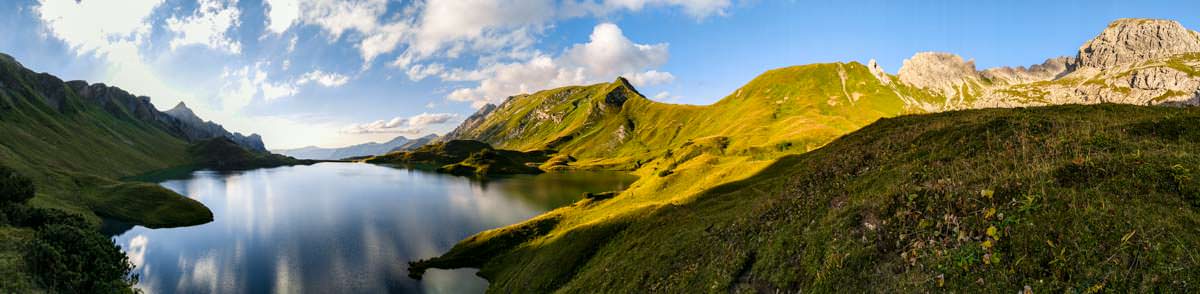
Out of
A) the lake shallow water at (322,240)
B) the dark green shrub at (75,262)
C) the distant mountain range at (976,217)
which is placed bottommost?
the lake shallow water at (322,240)

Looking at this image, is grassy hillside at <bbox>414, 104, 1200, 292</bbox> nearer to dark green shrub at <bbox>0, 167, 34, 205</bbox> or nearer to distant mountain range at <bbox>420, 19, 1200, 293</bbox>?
distant mountain range at <bbox>420, 19, 1200, 293</bbox>

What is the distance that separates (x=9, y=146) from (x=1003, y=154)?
25499 centimetres

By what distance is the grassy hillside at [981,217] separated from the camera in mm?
10071

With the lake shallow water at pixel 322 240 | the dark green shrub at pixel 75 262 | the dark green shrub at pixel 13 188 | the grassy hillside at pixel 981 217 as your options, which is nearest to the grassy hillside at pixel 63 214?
the dark green shrub at pixel 75 262

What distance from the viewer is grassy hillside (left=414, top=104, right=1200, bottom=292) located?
1007 centimetres

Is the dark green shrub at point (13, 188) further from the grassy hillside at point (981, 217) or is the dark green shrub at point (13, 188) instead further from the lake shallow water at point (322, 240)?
the grassy hillside at point (981, 217)

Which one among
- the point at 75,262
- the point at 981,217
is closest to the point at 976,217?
the point at 981,217

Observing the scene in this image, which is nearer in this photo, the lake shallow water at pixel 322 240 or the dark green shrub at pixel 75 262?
the dark green shrub at pixel 75 262

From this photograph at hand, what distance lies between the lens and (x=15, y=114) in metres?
191

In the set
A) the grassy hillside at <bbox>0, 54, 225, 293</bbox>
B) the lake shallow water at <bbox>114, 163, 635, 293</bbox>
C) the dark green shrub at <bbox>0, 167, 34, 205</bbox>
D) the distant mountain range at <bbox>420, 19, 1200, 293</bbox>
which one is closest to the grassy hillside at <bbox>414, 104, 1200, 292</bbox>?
the distant mountain range at <bbox>420, 19, 1200, 293</bbox>

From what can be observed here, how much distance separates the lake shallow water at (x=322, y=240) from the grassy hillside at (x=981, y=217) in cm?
4631

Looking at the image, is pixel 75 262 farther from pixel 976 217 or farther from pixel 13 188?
pixel 976 217

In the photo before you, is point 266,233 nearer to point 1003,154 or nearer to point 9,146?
point 1003,154

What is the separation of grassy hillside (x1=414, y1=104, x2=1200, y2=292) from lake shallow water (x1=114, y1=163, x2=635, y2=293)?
46.3 meters
